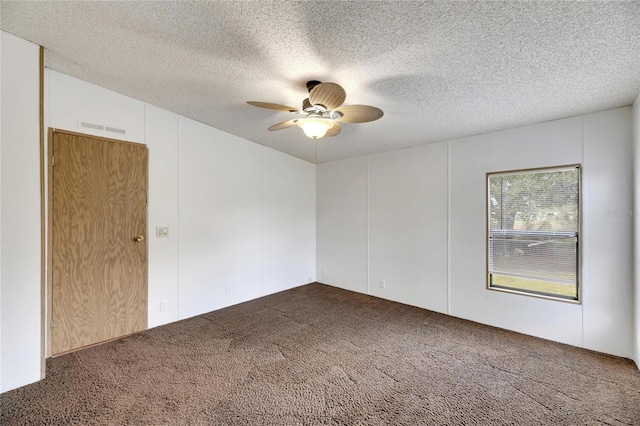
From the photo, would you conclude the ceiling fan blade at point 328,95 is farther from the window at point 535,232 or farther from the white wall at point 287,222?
the white wall at point 287,222

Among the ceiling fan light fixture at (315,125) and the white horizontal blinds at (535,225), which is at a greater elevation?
the ceiling fan light fixture at (315,125)

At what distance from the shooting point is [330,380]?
7.29ft

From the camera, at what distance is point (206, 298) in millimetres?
3713

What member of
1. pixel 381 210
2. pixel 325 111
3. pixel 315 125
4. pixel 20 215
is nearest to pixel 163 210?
pixel 20 215

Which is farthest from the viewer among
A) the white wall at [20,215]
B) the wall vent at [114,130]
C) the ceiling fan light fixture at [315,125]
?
the wall vent at [114,130]

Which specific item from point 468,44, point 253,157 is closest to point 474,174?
point 468,44

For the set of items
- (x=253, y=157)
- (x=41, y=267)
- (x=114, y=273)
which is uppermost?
(x=253, y=157)

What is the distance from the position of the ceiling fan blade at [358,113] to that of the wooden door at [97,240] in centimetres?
243

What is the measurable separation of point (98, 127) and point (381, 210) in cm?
374

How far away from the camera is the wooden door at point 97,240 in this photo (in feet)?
8.58

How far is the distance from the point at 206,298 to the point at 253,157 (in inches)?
86.7

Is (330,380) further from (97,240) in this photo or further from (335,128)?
(97,240)

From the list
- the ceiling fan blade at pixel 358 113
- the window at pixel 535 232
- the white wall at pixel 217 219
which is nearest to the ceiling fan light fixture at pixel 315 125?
the ceiling fan blade at pixel 358 113

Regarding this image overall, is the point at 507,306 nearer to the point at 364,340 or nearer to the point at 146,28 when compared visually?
the point at 364,340
